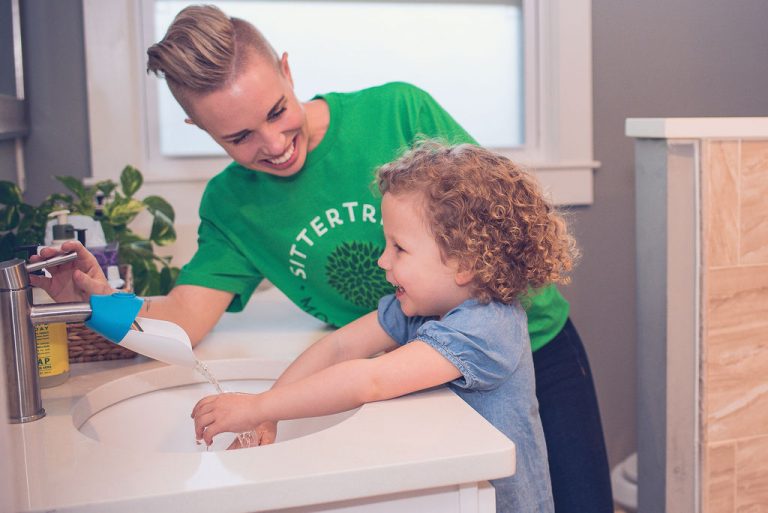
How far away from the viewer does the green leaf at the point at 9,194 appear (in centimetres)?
143

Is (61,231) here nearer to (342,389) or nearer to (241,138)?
(241,138)

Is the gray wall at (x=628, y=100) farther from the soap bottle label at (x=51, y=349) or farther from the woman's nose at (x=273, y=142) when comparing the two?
the soap bottle label at (x=51, y=349)

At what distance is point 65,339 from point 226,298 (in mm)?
Result: 323

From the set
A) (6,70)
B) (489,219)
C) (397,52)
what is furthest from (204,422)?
(397,52)

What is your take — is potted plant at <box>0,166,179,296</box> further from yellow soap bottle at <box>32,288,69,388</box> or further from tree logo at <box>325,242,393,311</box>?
tree logo at <box>325,242,393,311</box>

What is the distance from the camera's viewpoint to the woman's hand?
1184 mm

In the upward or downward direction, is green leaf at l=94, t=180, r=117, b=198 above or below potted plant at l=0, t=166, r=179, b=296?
above

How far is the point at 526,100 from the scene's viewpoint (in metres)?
2.21

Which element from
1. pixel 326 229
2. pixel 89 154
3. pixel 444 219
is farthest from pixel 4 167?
pixel 444 219

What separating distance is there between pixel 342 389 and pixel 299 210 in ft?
1.62

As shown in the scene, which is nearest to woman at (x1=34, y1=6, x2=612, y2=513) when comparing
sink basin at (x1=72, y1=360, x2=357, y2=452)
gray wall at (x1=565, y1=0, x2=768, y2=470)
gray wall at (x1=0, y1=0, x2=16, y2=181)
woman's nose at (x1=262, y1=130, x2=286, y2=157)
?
woman's nose at (x1=262, y1=130, x2=286, y2=157)

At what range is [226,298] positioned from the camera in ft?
4.66

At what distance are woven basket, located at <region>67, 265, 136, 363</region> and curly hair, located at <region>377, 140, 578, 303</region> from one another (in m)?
0.49

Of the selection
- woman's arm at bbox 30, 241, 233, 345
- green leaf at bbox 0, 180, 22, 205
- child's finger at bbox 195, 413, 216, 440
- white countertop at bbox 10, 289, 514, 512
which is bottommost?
child's finger at bbox 195, 413, 216, 440
